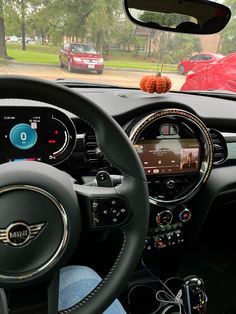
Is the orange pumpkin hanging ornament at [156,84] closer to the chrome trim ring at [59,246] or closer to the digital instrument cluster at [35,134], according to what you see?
the digital instrument cluster at [35,134]

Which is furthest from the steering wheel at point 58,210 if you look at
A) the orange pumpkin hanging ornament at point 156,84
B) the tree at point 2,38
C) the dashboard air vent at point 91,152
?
the tree at point 2,38

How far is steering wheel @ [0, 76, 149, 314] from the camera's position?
1021 millimetres

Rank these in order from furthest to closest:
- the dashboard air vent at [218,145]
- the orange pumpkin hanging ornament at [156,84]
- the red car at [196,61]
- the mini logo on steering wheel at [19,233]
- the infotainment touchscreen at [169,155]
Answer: the red car at [196,61], the dashboard air vent at [218,145], the orange pumpkin hanging ornament at [156,84], the infotainment touchscreen at [169,155], the mini logo on steering wheel at [19,233]

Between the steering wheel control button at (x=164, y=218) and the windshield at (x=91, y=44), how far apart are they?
27.8 inches

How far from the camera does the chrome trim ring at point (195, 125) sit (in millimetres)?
1755

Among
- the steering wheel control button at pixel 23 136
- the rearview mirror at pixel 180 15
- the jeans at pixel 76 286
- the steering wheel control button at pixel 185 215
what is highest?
the rearview mirror at pixel 180 15

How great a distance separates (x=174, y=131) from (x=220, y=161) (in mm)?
383

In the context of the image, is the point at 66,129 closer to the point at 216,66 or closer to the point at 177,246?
the point at 177,246

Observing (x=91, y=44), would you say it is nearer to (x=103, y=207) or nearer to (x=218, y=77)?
(x=218, y=77)

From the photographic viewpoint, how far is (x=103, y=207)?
1.12 meters

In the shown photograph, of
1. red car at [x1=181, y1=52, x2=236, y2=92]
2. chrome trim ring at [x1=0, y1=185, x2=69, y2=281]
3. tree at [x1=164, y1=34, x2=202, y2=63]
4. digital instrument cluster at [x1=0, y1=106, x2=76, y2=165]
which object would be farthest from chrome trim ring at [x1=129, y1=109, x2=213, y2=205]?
red car at [x1=181, y1=52, x2=236, y2=92]

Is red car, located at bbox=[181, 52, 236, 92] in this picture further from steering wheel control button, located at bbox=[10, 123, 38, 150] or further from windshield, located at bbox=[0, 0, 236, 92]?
steering wheel control button, located at bbox=[10, 123, 38, 150]

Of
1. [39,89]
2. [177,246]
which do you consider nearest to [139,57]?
[177,246]

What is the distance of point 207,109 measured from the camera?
226 cm
